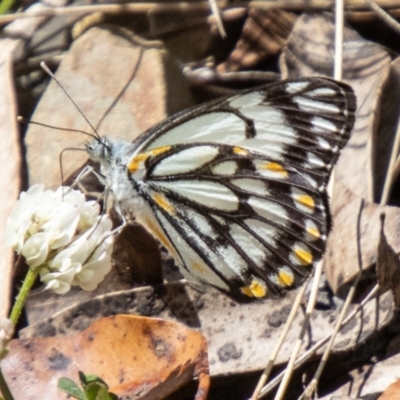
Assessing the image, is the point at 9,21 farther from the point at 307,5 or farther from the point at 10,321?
the point at 10,321

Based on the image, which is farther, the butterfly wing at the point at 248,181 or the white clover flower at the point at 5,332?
the butterfly wing at the point at 248,181

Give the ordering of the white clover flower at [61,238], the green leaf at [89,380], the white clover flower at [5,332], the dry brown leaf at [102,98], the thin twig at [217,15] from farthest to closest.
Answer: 1. the thin twig at [217,15]
2. the dry brown leaf at [102,98]
3. the white clover flower at [61,238]
4. the green leaf at [89,380]
5. the white clover flower at [5,332]

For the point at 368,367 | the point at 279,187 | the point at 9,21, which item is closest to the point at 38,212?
the point at 279,187

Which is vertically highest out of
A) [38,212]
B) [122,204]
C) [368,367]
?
[38,212]

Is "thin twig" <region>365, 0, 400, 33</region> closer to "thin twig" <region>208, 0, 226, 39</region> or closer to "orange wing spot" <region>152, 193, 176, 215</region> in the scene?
"thin twig" <region>208, 0, 226, 39</region>

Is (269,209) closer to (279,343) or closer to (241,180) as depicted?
(241,180)

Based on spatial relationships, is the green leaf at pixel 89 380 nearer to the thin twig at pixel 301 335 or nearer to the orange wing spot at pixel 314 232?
the thin twig at pixel 301 335

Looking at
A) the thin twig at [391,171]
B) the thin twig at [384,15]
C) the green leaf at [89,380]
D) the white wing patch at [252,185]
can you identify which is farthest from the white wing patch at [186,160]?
the thin twig at [384,15]

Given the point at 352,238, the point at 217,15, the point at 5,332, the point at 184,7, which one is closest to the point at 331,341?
the point at 352,238
